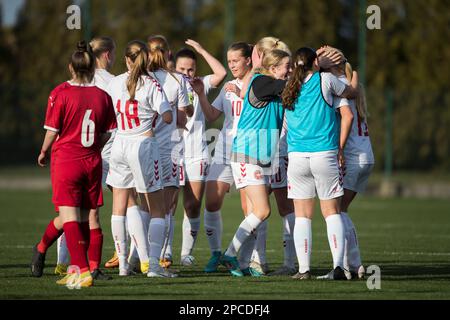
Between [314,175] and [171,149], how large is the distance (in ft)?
5.68

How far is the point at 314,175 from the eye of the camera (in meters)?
8.38

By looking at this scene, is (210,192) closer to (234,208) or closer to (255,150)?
(255,150)

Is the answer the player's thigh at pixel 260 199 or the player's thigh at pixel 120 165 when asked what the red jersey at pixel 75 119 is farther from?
the player's thigh at pixel 260 199

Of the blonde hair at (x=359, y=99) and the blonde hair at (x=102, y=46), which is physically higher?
the blonde hair at (x=102, y=46)

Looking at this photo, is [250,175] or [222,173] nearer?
[250,175]

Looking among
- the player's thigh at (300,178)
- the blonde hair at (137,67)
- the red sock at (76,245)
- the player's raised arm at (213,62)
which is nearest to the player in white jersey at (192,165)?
the player's raised arm at (213,62)

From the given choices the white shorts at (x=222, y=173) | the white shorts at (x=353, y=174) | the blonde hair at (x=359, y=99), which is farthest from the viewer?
the white shorts at (x=222, y=173)

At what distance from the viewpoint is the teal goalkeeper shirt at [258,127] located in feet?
28.8

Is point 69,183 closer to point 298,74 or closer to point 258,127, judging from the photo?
point 258,127

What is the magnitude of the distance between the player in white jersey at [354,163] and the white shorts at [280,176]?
64cm

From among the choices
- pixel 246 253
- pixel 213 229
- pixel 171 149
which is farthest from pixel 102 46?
pixel 246 253

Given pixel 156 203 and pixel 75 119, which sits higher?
pixel 75 119
